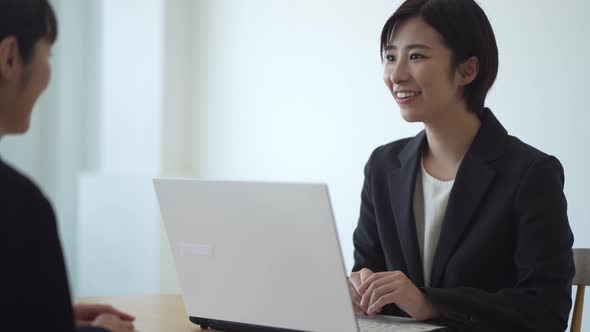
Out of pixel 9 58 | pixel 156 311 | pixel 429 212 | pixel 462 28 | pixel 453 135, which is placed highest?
pixel 462 28

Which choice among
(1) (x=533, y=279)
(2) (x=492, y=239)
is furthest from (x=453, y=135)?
(1) (x=533, y=279)

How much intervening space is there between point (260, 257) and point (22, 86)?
0.52 meters

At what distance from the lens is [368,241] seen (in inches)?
78.7

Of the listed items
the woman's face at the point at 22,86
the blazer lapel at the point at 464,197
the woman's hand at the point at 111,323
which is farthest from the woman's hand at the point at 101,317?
the blazer lapel at the point at 464,197

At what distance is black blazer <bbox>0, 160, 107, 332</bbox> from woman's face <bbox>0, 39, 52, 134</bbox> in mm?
157

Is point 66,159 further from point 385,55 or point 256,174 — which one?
point 385,55

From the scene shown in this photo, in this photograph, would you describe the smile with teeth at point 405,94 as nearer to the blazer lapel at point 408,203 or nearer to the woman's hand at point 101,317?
the blazer lapel at point 408,203

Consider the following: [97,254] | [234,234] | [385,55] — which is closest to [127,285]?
[97,254]

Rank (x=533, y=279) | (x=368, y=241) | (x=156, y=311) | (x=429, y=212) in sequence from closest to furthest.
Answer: (x=533, y=279) < (x=156, y=311) < (x=429, y=212) < (x=368, y=241)

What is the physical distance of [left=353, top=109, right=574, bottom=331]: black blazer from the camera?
1.58m

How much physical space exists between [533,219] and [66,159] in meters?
3.84

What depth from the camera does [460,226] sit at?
5.79ft

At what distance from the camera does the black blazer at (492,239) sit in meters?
1.58

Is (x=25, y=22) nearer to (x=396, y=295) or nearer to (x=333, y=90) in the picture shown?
(x=396, y=295)
